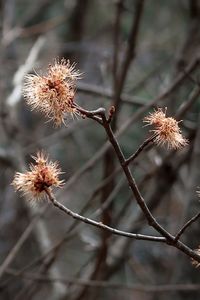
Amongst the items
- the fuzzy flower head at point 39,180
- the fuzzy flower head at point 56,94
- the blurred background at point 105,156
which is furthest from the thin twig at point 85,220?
the blurred background at point 105,156

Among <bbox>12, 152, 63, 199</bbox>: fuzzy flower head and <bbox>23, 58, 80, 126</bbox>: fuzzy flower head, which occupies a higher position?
<bbox>23, 58, 80, 126</bbox>: fuzzy flower head

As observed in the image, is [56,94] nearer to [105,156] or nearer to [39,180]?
[39,180]

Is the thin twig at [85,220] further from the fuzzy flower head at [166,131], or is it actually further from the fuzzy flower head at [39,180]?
the fuzzy flower head at [166,131]

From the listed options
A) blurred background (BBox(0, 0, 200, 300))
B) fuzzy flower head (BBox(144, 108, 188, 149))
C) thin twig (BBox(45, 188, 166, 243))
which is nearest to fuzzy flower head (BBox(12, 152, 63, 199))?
thin twig (BBox(45, 188, 166, 243))

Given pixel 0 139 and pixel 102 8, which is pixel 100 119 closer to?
pixel 0 139

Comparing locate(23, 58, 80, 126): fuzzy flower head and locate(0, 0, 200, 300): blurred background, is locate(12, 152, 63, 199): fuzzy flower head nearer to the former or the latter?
locate(23, 58, 80, 126): fuzzy flower head

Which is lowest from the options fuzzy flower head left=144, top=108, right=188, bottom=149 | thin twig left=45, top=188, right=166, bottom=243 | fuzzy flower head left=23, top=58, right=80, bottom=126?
thin twig left=45, top=188, right=166, bottom=243

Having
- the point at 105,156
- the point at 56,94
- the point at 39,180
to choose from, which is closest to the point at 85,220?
the point at 39,180
